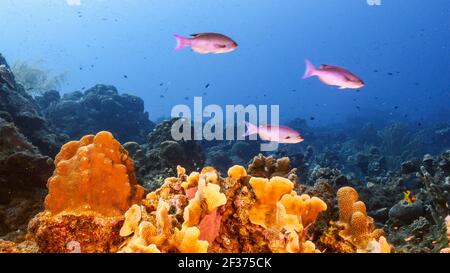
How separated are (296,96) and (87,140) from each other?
142112mm

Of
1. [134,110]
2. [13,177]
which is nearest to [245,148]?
[134,110]

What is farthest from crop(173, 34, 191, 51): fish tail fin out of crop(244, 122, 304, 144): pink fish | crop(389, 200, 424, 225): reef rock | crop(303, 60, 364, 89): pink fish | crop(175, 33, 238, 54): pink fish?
crop(389, 200, 424, 225): reef rock

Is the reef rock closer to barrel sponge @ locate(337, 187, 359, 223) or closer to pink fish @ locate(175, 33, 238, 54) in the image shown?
barrel sponge @ locate(337, 187, 359, 223)

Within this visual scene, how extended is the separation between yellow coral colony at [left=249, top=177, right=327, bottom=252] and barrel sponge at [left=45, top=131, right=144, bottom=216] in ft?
4.26

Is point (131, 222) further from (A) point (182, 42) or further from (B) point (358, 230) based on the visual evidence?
(A) point (182, 42)

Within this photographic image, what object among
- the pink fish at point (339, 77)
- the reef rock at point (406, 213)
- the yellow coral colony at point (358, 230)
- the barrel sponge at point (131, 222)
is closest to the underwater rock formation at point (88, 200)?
the barrel sponge at point (131, 222)

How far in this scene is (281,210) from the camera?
2.93m

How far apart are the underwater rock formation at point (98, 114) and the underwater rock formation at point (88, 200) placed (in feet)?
50.8

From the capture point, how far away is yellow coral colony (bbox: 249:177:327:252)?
112 inches

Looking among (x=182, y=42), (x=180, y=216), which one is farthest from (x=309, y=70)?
(x=180, y=216)

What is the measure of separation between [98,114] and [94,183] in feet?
56.3

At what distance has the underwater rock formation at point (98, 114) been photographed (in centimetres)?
1845
